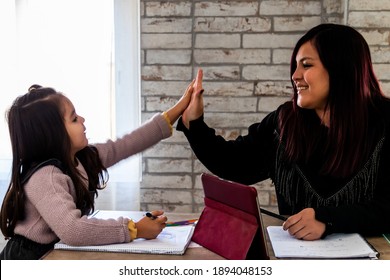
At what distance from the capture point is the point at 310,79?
4.73ft

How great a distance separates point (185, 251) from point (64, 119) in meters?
0.51

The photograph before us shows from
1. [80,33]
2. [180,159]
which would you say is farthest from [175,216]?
[80,33]

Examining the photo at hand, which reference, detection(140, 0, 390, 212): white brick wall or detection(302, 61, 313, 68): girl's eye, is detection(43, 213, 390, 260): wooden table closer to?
detection(302, 61, 313, 68): girl's eye

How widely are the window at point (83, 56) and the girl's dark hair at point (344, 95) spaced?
977 millimetres

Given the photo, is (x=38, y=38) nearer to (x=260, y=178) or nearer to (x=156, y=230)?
(x=260, y=178)

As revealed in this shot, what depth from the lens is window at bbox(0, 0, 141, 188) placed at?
2.22m

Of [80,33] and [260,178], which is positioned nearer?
[260,178]

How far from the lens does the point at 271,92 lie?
86.2 inches

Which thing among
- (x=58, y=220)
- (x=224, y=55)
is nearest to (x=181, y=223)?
(x=58, y=220)

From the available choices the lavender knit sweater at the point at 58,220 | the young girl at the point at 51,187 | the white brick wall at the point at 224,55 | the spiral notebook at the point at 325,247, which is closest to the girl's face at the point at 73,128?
the young girl at the point at 51,187

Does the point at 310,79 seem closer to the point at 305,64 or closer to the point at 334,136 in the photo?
the point at 305,64

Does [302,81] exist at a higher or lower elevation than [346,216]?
higher

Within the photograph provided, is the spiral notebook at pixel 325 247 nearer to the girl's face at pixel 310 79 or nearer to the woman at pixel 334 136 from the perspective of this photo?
the woman at pixel 334 136
